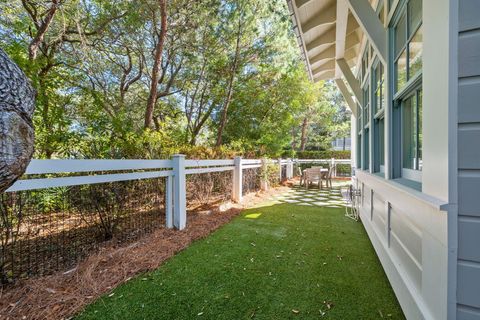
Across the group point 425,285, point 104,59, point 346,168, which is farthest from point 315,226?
point 346,168

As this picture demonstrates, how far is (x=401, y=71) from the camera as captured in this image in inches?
95.4

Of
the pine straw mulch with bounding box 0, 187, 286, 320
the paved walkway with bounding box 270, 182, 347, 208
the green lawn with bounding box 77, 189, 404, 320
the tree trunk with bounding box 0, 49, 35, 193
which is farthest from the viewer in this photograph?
the paved walkway with bounding box 270, 182, 347, 208

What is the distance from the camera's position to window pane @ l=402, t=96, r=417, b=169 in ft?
7.17

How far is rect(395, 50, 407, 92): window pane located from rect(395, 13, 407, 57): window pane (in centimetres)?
11

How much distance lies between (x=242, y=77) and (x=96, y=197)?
899 centimetres

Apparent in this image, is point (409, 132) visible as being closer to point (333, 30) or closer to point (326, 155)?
point (333, 30)

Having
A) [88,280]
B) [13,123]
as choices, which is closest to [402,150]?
[13,123]

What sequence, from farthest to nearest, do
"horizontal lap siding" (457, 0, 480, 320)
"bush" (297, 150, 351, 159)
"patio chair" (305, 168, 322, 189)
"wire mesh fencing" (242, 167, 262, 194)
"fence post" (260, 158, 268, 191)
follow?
"bush" (297, 150, 351, 159) < "patio chair" (305, 168, 322, 189) < "fence post" (260, 158, 268, 191) < "wire mesh fencing" (242, 167, 262, 194) < "horizontal lap siding" (457, 0, 480, 320)

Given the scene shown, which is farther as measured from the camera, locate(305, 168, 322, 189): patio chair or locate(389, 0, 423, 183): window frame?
locate(305, 168, 322, 189): patio chair

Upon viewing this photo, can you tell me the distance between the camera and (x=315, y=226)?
457 cm

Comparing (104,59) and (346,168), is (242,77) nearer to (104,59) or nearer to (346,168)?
(104,59)

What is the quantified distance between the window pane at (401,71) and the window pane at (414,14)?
0.24m

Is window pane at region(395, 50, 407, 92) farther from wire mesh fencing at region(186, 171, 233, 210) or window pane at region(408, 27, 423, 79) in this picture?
wire mesh fencing at region(186, 171, 233, 210)

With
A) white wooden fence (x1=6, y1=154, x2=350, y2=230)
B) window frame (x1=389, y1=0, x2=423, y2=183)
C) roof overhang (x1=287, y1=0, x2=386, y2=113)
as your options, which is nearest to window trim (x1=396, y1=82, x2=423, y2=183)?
window frame (x1=389, y1=0, x2=423, y2=183)
